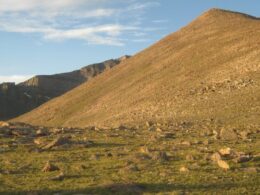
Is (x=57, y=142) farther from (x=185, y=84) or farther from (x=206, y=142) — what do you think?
(x=185, y=84)

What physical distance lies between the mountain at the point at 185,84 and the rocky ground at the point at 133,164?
40.7 feet

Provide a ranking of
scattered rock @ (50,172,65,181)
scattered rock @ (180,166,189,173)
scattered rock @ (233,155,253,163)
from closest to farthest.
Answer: scattered rock @ (50,172,65,181), scattered rock @ (180,166,189,173), scattered rock @ (233,155,253,163)

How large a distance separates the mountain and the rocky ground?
12400 millimetres

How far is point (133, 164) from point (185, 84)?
161 ft

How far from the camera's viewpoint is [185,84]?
239 feet

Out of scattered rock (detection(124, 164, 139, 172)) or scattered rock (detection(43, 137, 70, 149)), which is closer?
scattered rock (detection(124, 164, 139, 172))

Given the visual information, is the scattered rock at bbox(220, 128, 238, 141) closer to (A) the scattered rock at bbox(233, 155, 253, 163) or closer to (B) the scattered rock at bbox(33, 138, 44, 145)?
(A) the scattered rock at bbox(233, 155, 253, 163)

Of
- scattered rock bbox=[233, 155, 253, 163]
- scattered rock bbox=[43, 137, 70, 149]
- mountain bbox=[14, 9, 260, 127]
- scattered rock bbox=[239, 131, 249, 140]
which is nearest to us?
scattered rock bbox=[233, 155, 253, 163]

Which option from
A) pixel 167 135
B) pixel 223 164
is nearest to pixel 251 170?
pixel 223 164

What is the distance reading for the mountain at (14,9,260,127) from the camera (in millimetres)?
55875

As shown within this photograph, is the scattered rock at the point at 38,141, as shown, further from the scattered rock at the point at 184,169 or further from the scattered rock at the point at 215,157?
the scattered rock at the point at 184,169

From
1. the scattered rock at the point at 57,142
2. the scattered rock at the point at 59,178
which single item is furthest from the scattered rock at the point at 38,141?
the scattered rock at the point at 59,178

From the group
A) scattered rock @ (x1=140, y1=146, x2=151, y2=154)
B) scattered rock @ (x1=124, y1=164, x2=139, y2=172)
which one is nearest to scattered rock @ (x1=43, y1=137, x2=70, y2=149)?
scattered rock @ (x1=140, y1=146, x2=151, y2=154)

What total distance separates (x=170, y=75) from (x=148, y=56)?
25.0 meters
